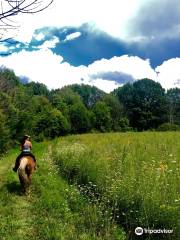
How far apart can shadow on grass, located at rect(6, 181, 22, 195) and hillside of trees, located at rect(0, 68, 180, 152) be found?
20.8m

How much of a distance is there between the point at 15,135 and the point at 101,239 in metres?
39.3

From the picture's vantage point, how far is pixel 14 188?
47.2 feet

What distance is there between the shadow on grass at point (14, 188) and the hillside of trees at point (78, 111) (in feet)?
68.1

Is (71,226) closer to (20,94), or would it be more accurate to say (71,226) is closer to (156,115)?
(20,94)

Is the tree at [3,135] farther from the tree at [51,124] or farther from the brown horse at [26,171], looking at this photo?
the tree at [51,124]

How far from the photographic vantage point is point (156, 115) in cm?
9756

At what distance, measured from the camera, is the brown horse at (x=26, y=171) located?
13.8 meters

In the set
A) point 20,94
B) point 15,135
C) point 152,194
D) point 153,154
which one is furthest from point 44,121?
point 152,194

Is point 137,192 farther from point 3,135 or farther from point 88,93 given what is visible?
point 88,93

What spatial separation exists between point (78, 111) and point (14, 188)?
65.5 metres

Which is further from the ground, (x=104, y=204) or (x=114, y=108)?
(x=114, y=108)
